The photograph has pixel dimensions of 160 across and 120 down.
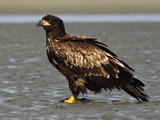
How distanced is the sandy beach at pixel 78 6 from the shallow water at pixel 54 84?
16.3 metres

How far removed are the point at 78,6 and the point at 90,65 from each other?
3220 centimetres

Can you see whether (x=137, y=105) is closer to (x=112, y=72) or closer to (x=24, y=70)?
(x=112, y=72)

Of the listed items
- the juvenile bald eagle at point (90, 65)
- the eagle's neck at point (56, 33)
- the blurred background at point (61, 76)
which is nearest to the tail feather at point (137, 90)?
the juvenile bald eagle at point (90, 65)

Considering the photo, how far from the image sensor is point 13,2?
44219 mm

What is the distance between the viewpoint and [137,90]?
10.4 metres

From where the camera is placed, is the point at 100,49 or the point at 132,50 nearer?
the point at 100,49

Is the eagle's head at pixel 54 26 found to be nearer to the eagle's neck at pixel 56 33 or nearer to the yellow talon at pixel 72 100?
the eagle's neck at pixel 56 33

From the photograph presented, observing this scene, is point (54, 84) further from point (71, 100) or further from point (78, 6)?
point (78, 6)

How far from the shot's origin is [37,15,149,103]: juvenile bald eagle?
1031cm

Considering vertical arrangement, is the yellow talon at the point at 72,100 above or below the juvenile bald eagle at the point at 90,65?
below

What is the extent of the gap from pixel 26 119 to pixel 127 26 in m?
20.8

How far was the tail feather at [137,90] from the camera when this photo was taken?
10227 mm

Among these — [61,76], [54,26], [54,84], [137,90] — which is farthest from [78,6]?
[137,90]

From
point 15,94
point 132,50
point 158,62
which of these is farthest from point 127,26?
point 15,94
